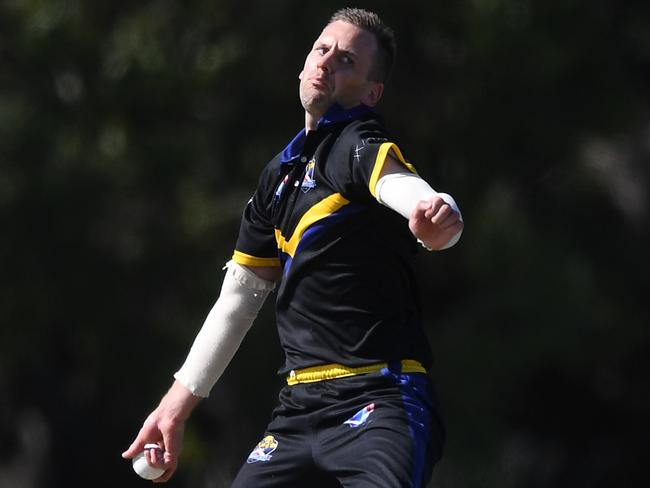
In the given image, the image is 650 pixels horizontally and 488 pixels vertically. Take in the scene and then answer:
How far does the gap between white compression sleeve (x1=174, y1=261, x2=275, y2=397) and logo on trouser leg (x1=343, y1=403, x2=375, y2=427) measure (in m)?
0.68

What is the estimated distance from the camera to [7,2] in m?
12.8

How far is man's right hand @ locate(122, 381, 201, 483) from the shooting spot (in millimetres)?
4406

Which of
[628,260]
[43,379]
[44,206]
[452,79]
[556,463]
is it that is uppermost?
[452,79]

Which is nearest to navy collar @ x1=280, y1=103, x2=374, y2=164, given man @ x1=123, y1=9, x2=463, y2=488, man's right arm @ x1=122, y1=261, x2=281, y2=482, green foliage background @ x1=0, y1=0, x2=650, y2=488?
man @ x1=123, y1=9, x2=463, y2=488

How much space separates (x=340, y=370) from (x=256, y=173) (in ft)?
27.3

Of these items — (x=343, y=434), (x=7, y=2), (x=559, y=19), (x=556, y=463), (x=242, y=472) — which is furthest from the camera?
(x=556, y=463)

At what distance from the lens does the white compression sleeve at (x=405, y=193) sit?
Result: 3.61 meters

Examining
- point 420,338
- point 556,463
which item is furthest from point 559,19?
point 420,338

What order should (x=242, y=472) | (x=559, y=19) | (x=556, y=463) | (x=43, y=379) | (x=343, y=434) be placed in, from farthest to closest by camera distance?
(x=556, y=463)
(x=43, y=379)
(x=559, y=19)
(x=242, y=472)
(x=343, y=434)

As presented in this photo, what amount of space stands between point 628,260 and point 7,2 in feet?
20.5

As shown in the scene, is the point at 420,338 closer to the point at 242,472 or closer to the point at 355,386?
the point at 355,386

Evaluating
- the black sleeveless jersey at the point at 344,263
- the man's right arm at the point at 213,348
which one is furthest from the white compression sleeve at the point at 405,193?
the man's right arm at the point at 213,348

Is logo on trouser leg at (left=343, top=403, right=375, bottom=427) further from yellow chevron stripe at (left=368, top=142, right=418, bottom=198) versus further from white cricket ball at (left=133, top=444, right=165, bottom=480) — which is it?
white cricket ball at (left=133, top=444, right=165, bottom=480)

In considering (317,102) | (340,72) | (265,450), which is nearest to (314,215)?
(317,102)
